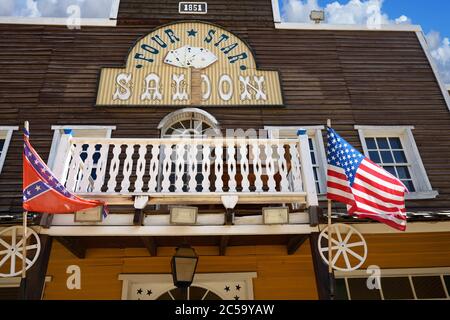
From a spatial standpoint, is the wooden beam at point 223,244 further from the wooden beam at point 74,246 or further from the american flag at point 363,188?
the wooden beam at point 74,246

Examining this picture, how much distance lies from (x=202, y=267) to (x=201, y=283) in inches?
12.3

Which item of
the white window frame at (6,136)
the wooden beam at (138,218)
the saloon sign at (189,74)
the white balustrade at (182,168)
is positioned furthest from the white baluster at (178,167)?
the white window frame at (6,136)

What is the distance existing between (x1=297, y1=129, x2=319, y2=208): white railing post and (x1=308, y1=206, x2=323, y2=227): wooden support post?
3.0 inches

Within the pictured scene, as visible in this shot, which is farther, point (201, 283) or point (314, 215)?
point (201, 283)

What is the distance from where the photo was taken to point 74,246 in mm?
6766

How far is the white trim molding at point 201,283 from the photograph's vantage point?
7332 mm

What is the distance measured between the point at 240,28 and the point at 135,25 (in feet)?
10.1

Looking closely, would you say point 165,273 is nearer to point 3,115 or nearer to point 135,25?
point 3,115

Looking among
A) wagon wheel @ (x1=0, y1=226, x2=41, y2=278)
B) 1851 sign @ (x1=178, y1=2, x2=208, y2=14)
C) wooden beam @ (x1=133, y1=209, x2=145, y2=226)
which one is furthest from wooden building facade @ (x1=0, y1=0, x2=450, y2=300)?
1851 sign @ (x1=178, y1=2, x2=208, y2=14)

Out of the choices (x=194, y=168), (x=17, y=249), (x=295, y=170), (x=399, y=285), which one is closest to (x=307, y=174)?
(x=295, y=170)

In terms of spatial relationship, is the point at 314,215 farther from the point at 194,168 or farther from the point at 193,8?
the point at 193,8

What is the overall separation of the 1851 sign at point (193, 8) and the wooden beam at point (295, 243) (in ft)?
24.5
